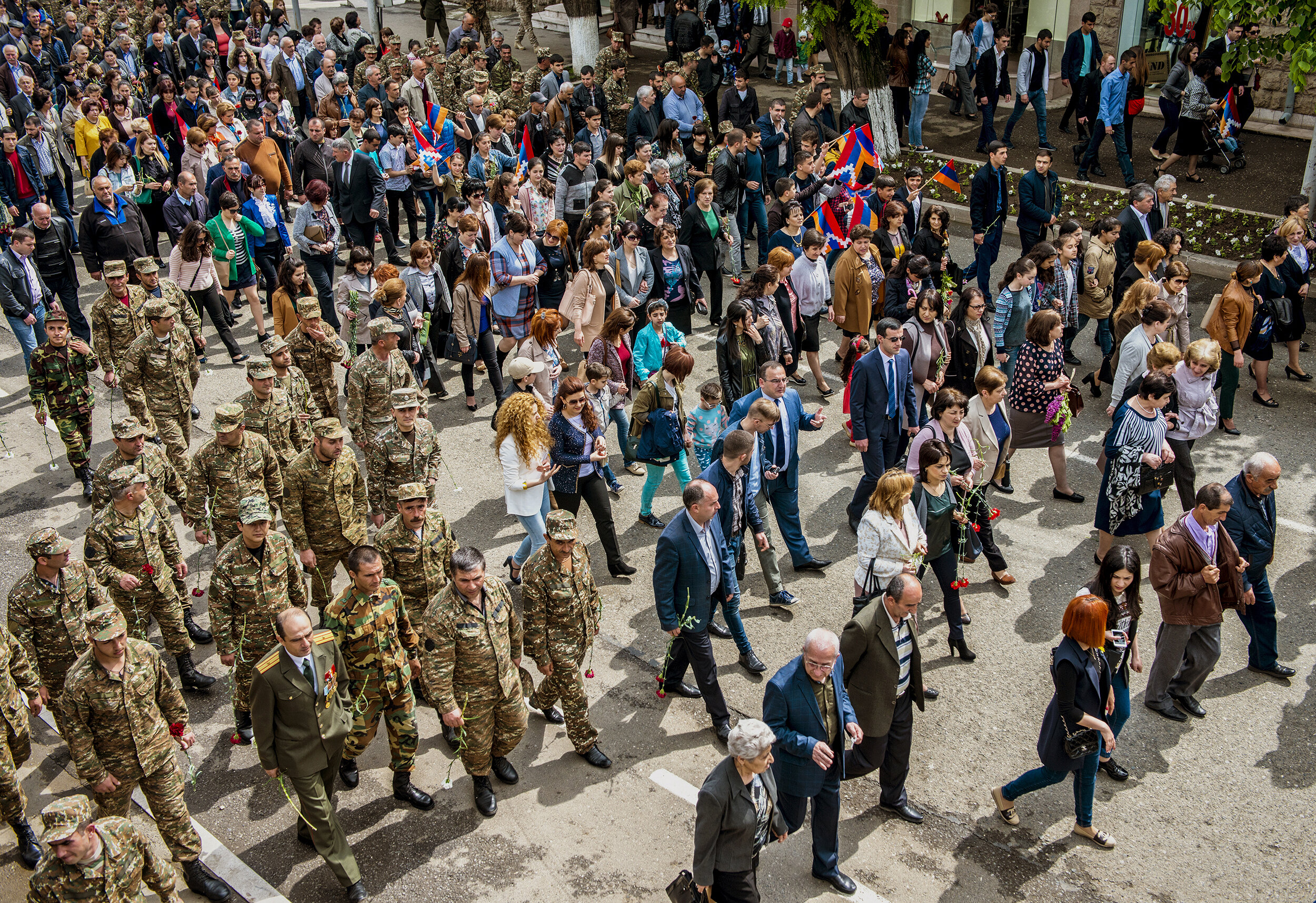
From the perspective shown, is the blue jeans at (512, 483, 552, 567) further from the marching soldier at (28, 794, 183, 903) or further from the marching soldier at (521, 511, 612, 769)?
the marching soldier at (28, 794, 183, 903)

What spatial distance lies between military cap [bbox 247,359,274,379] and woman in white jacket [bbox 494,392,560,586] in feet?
5.83

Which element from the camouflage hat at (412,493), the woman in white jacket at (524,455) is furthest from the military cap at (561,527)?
the woman in white jacket at (524,455)

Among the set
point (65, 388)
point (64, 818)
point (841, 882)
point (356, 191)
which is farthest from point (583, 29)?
point (64, 818)

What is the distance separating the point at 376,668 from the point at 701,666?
194 cm

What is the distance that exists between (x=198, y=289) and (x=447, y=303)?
2.67 metres

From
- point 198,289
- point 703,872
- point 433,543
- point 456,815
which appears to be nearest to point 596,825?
point 456,815

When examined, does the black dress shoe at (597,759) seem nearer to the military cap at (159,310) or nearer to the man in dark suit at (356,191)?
the military cap at (159,310)

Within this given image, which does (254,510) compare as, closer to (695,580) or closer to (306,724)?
(306,724)

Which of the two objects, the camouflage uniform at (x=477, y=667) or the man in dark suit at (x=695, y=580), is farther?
the man in dark suit at (x=695, y=580)

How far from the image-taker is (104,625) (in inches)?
239

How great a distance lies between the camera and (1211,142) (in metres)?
16.8

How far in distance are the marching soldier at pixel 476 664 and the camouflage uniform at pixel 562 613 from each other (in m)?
0.14

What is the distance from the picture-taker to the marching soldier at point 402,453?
841cm

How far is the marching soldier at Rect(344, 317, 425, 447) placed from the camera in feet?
30.2
